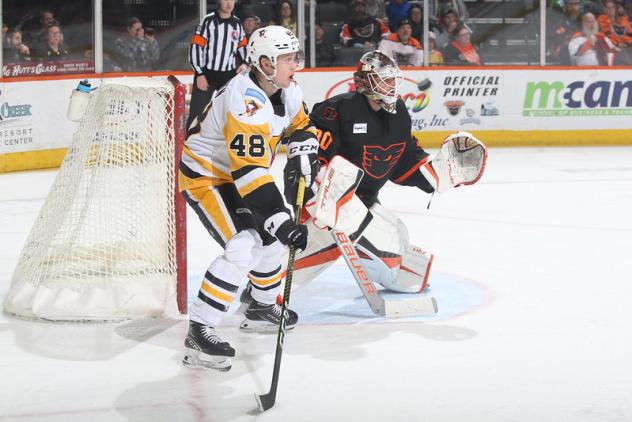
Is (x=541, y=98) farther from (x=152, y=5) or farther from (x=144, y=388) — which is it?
(x=144, y=388)

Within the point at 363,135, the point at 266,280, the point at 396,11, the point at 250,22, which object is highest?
the point at 396,11

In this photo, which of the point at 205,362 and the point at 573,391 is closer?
the point at 573,391

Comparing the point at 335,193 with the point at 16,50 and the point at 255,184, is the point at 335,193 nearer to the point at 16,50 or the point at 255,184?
the point at 255,184

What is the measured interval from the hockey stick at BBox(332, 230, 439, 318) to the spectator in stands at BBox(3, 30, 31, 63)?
471 cm

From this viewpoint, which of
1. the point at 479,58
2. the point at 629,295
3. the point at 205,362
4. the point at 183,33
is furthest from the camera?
the point at 479,58

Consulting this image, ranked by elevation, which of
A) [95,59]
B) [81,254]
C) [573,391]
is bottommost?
[573,391]

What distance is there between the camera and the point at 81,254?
4.05 meters

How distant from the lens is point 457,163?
4.28 meters

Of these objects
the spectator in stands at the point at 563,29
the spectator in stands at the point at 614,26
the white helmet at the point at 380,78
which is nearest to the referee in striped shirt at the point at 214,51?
the white helmet at the point at 380,78

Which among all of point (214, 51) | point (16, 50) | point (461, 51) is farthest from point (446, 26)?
point (16, 50)

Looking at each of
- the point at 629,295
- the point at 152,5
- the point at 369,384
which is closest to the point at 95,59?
the point at 152,5

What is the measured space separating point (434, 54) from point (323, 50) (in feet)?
3.24

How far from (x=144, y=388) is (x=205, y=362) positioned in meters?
0.24

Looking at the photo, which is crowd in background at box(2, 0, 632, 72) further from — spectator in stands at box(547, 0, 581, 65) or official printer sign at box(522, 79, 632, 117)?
official printer sign at box(522, 79, 632, 117)
